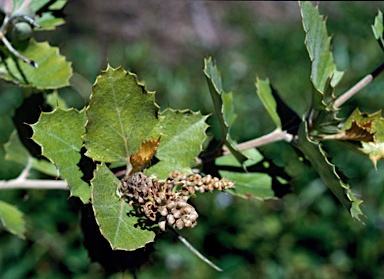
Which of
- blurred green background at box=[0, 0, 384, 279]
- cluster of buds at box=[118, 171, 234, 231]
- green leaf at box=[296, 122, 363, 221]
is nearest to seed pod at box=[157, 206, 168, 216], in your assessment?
cluster of buds at box=[118, 171, 234, 231]

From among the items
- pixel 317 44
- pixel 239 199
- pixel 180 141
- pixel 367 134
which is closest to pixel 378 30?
pixel 317 44

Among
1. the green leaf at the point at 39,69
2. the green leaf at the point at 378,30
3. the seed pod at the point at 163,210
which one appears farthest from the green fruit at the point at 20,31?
the green leaf at the point at 378,30

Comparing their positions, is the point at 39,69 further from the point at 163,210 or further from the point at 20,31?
the point at 163,210

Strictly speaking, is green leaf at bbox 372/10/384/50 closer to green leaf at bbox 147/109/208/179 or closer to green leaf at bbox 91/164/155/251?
green leaf at bbox 147/109/208/179

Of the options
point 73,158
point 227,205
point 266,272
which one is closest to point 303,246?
point 266,272

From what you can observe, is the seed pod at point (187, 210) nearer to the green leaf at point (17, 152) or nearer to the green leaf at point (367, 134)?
the green leaf at point (367, 134)
